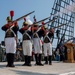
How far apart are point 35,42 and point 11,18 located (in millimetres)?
1924

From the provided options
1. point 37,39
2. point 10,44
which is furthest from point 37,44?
point 10,44

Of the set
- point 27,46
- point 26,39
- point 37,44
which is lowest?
point 27,46

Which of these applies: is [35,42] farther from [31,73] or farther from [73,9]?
[31,73]

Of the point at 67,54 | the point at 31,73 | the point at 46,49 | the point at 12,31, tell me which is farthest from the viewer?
the point at 67,54

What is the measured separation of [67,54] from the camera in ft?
53.7

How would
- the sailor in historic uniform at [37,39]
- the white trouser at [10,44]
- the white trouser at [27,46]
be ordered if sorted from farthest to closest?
1. the sailor in historic uniform at [37,39]
2. the white trouser at [27,46]
3. the white trouser at [10,44]

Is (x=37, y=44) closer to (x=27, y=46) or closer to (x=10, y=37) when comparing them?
(x=27, y=46)

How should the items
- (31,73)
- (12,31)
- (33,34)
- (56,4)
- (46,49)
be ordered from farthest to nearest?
(56,4) → (46,49) → (33,34) → (12,31) → (31,73)

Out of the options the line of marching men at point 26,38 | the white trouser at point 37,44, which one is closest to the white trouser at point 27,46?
the line of marching men at point 26,38

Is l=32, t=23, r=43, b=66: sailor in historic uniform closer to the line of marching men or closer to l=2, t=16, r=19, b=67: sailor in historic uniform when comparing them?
the line of marching men

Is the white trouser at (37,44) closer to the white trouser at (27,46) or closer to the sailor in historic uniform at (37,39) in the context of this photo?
the sailor in historic uniform at (37,39)

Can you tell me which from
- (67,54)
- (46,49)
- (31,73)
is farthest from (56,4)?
(31,73)

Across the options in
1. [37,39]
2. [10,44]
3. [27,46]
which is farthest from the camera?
[37,39]

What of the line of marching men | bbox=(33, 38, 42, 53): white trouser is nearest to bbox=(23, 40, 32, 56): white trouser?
the line of marching men
